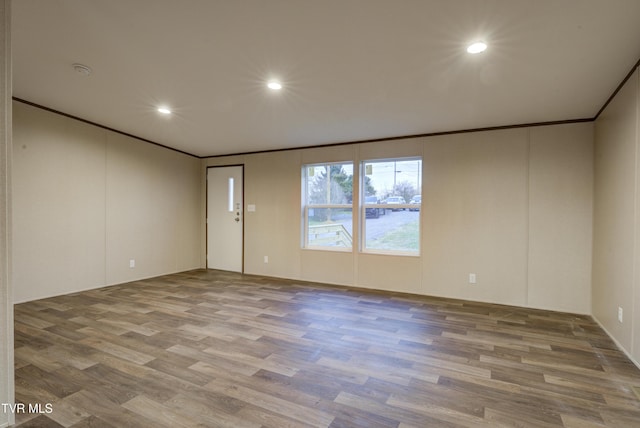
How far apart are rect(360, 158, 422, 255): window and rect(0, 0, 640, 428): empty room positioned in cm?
3

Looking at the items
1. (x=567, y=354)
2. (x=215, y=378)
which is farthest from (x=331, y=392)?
(x=567, y=354)

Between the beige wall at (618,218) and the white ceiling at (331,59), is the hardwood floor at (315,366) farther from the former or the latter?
the white ceiling at (331,59)

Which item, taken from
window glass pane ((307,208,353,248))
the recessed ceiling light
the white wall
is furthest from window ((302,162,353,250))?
the white wall

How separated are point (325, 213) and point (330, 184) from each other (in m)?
0.49

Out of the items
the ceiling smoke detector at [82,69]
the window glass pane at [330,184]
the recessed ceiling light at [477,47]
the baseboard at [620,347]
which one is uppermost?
the ceiling smoke detector at [82,69]

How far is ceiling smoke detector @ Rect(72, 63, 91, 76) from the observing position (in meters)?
2.92

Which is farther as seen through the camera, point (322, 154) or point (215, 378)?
point (322, 154)

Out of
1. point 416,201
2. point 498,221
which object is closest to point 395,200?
point 416,201

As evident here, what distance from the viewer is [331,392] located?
2.10 metres

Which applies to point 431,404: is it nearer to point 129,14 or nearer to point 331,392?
point 331,392

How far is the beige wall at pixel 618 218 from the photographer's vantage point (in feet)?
8.23

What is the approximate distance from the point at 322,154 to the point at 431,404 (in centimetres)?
398

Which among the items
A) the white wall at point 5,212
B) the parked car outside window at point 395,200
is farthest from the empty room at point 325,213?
the parked car outside window at point 395,200

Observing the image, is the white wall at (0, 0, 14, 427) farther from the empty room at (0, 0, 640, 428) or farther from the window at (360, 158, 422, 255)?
the window at (360, 158, 422, 255)
